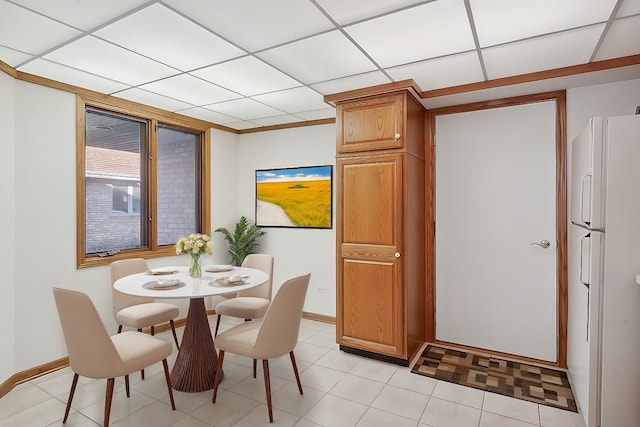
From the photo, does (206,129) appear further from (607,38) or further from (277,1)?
(607,38)

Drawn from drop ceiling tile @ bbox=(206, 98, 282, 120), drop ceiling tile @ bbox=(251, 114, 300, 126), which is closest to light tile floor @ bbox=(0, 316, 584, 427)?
drop ceiling tile @ bbox=(206, 98, 282, 120)

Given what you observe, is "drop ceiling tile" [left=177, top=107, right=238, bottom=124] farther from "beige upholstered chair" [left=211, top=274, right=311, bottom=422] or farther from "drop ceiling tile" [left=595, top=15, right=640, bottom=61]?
"drop ceiling tile" [left=595, top=15, right=640, bottom=61]

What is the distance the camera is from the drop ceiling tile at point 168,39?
210 centimetres

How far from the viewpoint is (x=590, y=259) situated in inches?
84.1

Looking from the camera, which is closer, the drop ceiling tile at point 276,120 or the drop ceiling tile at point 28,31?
the drop ceiling tile at point 28,31

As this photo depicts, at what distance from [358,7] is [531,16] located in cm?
102

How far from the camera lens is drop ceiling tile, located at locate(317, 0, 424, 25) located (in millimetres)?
Answer: 1932

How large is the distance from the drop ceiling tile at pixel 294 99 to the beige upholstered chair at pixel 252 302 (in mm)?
1655

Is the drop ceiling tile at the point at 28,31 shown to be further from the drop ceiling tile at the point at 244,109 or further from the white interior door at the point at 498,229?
the white interior door at the point at 498,229

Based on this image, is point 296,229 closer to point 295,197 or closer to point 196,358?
point 295,197

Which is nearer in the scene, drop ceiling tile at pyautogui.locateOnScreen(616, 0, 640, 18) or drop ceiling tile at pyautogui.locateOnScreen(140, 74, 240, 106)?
drop ceiling tile at pyautogui.locateOnScreen(616, 0, 640, 18)

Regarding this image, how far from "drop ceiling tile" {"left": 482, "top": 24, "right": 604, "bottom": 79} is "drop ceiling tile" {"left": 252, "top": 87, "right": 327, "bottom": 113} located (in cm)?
159

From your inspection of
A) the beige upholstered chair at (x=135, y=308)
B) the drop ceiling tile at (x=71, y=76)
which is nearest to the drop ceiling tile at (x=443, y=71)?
the drop ceiling tile at (x=71, y=76)

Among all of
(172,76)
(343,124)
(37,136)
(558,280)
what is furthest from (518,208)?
(37,136)
